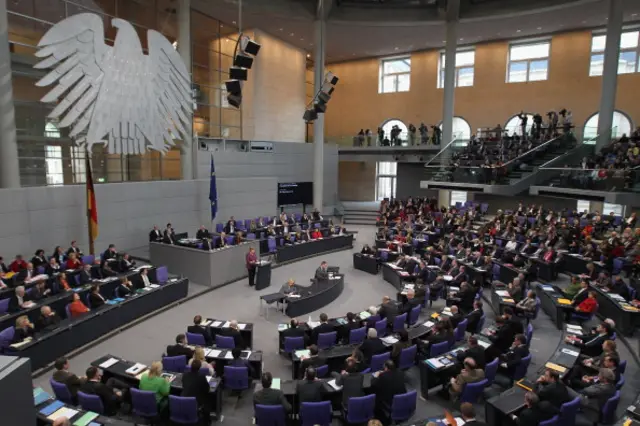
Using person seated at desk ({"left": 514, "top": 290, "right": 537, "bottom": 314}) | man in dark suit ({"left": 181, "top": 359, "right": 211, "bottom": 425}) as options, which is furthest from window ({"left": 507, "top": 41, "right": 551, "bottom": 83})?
man in dark suit ({"left": 181, "top": 359, "right": 211, "bottom": 425})

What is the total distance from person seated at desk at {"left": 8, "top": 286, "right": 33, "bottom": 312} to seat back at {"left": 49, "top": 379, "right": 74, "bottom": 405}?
13.1 ft

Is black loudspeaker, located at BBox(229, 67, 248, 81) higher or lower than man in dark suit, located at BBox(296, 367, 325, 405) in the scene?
higher

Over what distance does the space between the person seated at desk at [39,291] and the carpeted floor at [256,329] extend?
1.98 m

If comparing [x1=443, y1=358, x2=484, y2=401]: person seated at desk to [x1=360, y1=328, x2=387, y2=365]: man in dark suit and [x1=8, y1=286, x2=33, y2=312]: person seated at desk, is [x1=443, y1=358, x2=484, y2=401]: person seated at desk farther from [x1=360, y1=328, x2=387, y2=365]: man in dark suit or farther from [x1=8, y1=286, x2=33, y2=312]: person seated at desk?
[x1=8, y1=286, x2=33, y2=312]: person seated at desk

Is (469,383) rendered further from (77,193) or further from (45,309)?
(77,193)

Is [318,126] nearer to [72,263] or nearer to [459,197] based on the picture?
[459,197]

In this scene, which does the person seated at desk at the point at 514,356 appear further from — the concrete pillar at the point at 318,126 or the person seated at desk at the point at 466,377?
the concrete pillar at the point at 318,126

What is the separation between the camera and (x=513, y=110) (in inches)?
1100

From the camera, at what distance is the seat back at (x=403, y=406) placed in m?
6.19

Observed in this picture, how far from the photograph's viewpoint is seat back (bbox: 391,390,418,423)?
619 centimetres

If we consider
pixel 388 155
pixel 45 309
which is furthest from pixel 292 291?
pixel 388 155

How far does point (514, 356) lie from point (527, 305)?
284 centimetres

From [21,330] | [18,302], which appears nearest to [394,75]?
[18,302]

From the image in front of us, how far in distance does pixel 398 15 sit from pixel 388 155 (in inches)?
341
